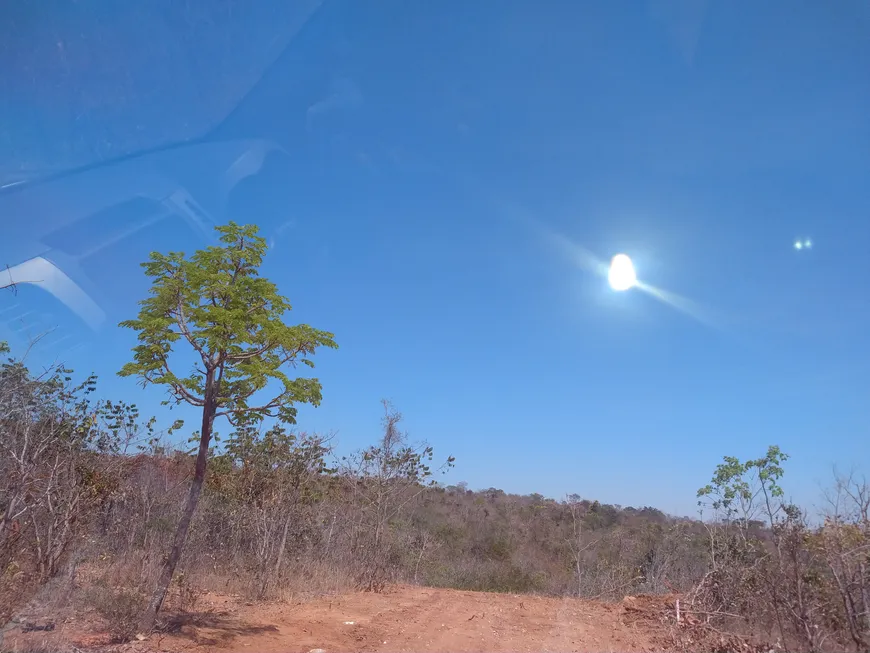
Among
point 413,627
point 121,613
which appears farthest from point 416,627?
point 121,613

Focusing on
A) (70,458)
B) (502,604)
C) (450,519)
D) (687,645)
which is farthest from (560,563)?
(70,458)

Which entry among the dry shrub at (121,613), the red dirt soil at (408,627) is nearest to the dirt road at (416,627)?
the red dirt soil at (408,627)

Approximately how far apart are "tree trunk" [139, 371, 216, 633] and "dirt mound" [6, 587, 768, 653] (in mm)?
319

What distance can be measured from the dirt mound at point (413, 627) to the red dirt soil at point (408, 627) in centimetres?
2

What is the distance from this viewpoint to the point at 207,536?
51.6ft

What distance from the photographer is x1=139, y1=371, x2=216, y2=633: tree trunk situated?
7660 millimetres

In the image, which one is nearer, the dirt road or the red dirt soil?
the red dirt soil

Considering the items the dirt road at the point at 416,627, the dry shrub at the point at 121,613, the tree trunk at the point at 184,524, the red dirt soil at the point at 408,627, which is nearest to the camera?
the dry shrub at the point at 121,613

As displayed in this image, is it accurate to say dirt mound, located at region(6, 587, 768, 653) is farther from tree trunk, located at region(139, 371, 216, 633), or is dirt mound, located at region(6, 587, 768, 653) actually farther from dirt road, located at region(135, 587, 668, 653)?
tree trunk, located at region(139, 371, 216, 633)

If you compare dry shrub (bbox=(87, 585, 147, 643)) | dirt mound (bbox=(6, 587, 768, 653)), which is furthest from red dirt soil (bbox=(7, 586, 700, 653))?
dry shrub (bbox=(87, 585, 147, 643))

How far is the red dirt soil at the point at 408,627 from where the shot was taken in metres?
8.19

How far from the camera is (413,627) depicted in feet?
34.2

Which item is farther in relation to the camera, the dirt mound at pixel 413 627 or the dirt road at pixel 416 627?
the dirt road at pixel 416 627

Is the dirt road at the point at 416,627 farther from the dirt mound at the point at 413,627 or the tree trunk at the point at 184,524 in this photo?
the tree trunk at the point at 184,524
